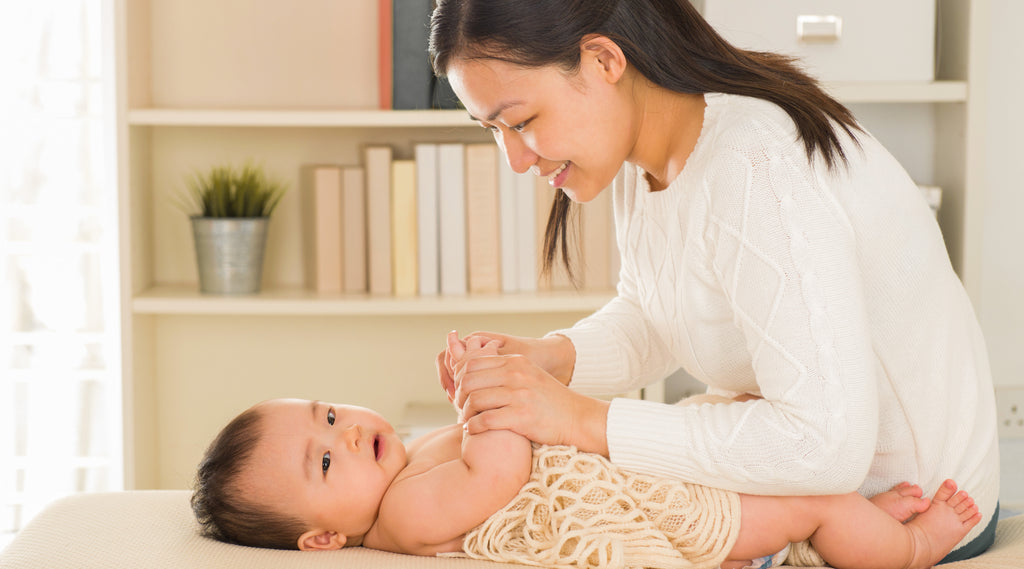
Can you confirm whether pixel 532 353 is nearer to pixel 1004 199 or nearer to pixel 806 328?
pixel 806 328

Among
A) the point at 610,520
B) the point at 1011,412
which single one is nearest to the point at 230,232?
the point at 610,520

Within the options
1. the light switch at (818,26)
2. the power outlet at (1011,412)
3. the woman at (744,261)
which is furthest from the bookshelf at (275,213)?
the woman at (744,261)

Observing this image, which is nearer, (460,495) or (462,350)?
(460,495)

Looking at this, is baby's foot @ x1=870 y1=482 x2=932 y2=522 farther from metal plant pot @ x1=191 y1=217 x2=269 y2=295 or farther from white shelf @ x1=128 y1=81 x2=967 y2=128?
metal plant pot @ x1=191 y1=217 x2=269 y2=295

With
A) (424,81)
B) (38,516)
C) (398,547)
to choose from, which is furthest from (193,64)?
(398,547)

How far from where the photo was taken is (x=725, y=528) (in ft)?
3.37

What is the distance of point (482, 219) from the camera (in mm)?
2123

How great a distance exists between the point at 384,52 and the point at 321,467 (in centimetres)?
112

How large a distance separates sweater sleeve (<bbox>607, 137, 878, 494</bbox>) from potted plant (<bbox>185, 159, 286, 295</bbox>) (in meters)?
1.27

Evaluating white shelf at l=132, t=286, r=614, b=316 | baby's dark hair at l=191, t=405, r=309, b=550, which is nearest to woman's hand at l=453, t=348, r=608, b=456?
baby's dark hair at l=191, t=405, r=309, b=550

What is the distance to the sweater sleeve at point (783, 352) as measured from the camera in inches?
38.2

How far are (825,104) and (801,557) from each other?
0.51m

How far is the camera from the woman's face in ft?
3.56

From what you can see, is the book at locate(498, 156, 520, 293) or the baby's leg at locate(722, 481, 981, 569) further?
the book at locate(498, 156, 520, 293)
